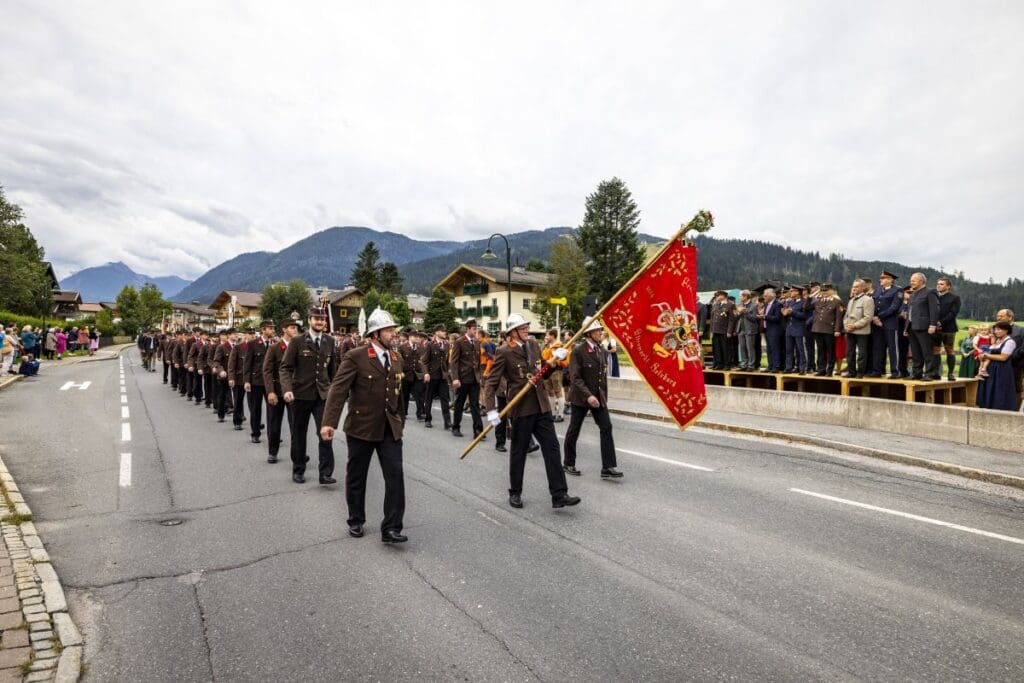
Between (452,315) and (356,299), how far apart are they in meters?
43.1

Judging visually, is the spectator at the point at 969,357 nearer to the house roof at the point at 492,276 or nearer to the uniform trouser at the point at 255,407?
the uniform trouser at the point at 255,407

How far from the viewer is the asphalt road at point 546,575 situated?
3.43 metres

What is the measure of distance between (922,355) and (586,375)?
23.5ft

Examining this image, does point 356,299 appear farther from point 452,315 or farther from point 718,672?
point 718,672

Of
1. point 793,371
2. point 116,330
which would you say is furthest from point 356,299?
point 793,371

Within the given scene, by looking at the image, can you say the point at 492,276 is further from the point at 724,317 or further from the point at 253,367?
the point at 253,367

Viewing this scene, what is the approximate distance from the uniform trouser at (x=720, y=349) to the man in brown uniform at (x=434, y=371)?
677 centimetres

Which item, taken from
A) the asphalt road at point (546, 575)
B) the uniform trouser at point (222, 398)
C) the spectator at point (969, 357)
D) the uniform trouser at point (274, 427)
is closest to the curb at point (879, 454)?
the asphalt road at point (546, 575)

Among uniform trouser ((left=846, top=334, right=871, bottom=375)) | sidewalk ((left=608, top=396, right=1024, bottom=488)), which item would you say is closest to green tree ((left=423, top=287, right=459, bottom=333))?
sidewalk ((left=608, top=396, right=1024, bottom=488))

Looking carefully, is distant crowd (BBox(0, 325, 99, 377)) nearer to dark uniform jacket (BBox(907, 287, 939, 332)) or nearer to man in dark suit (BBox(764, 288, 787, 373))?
man in dark suit (BBox(764, 288, 787, 373))

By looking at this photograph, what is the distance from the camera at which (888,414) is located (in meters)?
10.6

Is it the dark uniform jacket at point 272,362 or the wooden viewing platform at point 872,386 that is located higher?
the dark uniform jacket at point 272,362

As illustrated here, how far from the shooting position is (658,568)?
469 centimetres

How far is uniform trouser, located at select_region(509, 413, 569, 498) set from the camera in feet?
20.8
